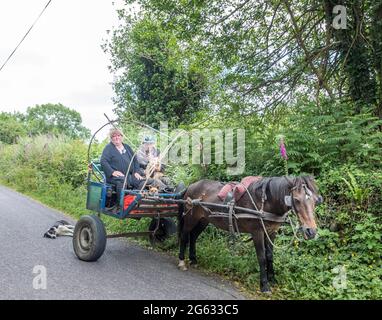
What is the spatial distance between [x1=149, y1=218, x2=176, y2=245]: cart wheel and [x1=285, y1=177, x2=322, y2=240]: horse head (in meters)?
3.30

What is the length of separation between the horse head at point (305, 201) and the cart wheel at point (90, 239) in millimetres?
3143

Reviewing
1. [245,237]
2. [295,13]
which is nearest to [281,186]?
[245,237]

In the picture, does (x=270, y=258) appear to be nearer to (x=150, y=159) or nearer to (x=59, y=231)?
(x=150, y=159)

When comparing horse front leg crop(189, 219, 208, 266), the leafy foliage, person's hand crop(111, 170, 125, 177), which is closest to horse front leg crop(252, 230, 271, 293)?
horse front leg crop(189, 219, 208, 266)

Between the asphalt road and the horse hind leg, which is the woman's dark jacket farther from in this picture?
the asphalt road

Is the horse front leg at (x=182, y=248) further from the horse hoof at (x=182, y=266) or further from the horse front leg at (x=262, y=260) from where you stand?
the horse front leg at (x=262, y=260)

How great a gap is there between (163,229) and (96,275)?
2177 mm

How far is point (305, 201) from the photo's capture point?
4.55 meters

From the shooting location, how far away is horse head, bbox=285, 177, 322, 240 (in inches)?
177

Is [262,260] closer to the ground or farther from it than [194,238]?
closer to the ground

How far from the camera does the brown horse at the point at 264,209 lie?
458 cm

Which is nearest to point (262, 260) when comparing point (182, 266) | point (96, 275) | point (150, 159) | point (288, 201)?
point (288, 201)
